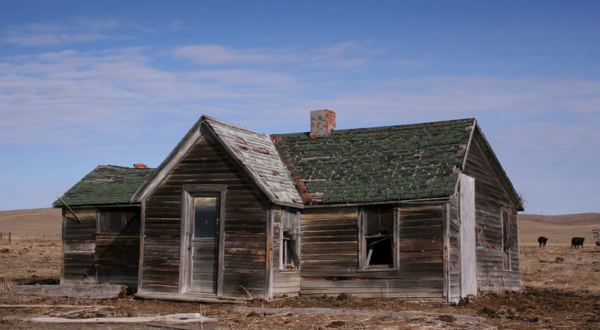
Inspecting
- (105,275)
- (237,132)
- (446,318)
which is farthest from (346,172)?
(105,275)

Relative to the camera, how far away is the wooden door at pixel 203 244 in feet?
55.8

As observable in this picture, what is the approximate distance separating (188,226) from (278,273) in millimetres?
2628

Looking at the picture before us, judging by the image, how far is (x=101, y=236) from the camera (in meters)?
20.7

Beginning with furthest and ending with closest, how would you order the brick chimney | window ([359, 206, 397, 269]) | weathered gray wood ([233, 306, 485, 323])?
1. the brick chimney
2. window ([359, 206, 397, 269])
3. weathered gray wood ([233, 306, 485, 323])

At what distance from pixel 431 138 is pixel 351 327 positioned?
26.2 feet

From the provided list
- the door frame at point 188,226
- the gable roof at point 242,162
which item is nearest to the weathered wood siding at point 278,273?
the gable roof at point 242,162

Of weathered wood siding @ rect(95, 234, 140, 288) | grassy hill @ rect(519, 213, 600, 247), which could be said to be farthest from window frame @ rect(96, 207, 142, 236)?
grassy hill @ rect(519, 213, 600, 247)

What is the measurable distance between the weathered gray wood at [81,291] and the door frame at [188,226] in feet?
6.13

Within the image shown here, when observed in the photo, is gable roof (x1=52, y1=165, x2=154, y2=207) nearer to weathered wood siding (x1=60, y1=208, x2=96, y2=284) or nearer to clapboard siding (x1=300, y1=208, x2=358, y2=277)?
weathered wood siding (x1=60, y1=208, x2=96, y2=284)

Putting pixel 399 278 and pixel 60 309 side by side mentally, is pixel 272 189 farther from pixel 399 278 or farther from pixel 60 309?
pixel 60 309

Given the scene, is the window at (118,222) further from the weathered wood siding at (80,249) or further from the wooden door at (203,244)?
the wooden door at (203,244)

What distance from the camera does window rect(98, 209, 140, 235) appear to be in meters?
20.3

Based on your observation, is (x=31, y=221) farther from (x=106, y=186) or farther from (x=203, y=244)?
(x=203, y=244)

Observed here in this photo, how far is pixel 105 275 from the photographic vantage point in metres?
20.4
